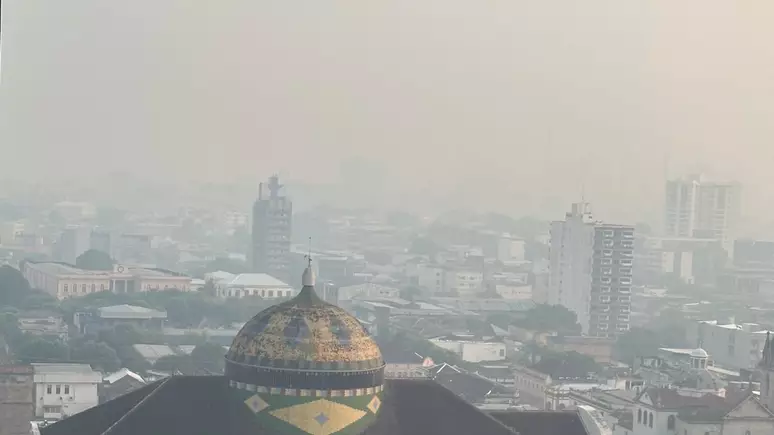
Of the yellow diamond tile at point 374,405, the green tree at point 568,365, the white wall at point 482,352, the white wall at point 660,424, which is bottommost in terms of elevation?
the white wall at point 482,352

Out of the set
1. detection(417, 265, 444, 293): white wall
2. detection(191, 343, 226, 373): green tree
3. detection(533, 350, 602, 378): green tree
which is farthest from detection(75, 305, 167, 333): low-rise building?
detection(417, 265, 444, 293): white wall

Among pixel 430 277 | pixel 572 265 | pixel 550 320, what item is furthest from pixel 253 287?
pixel 430 277

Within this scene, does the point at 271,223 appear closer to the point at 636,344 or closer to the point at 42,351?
the point at 636,344

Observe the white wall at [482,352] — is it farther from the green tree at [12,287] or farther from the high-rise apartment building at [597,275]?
the green tree at [12,287]

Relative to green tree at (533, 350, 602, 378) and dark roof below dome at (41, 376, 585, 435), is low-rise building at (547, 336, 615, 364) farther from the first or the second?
dark roof below dome at (41, 376, 585, 435)

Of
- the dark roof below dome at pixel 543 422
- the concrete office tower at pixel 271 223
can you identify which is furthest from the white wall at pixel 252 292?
the dark roof below dome at pixel 543 422

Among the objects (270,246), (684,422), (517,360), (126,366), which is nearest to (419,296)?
(270,246)
